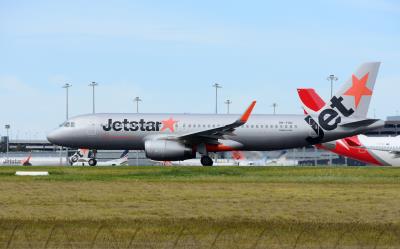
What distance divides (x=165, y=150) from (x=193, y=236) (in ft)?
131

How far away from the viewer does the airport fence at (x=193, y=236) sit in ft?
57.5

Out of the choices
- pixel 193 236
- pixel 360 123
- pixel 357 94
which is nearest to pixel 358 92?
pixel 357 94

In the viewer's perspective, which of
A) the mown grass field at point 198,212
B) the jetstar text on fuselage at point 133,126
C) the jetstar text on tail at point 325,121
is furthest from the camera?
the jetstar text on tail at point 325,121

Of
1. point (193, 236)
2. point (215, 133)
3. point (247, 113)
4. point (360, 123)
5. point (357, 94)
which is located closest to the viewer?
point (193, 236)

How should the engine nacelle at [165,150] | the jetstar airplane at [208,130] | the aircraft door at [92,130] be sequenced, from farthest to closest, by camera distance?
the aircraft door at [92,130]
the jetstar airplane at [208,130]
the engine nacelle at [165,150]

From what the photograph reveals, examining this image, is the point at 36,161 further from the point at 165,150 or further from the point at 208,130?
the point at 208,130

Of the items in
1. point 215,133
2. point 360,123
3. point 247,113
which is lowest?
point 215,133

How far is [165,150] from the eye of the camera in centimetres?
5916

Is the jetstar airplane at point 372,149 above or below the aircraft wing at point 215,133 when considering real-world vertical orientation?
below

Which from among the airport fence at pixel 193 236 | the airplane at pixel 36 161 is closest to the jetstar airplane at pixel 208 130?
the airport fence at pixel 193 236

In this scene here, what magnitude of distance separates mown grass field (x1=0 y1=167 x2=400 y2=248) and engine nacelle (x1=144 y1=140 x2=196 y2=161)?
47.5 ft

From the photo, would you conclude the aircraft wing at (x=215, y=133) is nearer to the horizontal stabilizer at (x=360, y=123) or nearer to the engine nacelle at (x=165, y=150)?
the engine nacelle at (x=165, y=150)

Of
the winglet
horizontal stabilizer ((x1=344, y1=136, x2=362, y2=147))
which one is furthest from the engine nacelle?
horizontal stabilizer ((x1=344, y1=136, x2=362, y2=147))

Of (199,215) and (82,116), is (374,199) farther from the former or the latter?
(82,116)
